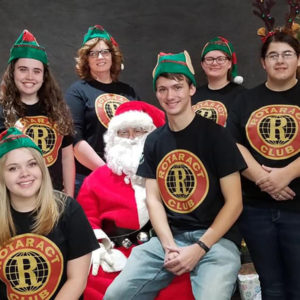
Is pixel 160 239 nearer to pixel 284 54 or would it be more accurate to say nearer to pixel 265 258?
pixel 265 258

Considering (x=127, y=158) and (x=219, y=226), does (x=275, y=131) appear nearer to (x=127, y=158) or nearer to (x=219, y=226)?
(x=219, y=226)

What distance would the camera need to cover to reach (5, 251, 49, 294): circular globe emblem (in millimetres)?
2221

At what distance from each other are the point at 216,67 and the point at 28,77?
1.47 metres

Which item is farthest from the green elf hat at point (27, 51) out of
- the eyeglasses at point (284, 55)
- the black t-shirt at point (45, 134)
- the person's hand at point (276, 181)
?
the person's hand at point (276, 181)

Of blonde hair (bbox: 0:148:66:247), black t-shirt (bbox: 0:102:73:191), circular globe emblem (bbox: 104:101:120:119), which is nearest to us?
blonde hair (bbox: 0:148:66:247)

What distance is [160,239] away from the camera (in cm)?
258

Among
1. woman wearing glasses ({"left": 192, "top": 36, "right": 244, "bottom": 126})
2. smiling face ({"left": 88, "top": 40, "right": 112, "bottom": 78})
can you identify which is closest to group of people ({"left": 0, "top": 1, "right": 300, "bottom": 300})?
woman wearing glasses ({"left": 192, "top": 36, "right": 244, "bottom": 126})

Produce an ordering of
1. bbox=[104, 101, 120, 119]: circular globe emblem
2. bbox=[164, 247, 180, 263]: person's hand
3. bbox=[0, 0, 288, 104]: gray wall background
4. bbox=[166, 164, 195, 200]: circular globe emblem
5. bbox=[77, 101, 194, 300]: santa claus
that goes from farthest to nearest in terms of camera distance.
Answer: bbox=[0, 0, 288, 104]: gray wall background, bbox=[104, 101, 120, 119]: circular globe emblem, bbox=[77, 101, 194, 300]: santa claus, bbox=[166, 164, 195, 200]: circular globe emblem, bbox=[164, 247, 180, 263]: person's hand

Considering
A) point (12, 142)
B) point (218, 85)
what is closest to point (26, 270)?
point (12, 142)

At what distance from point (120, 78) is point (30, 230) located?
2413 millimetres

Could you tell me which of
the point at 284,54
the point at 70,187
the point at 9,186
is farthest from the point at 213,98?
the point at 9,186

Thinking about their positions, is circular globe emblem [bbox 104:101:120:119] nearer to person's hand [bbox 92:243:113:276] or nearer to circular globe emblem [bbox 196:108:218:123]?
circular globe emblem [bbox 196:108:218:123]

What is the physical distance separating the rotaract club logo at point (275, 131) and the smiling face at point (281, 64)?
0.49 ft

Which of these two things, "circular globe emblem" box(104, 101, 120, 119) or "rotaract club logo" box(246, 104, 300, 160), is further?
"circular globe emblem" box(104, 101, 120, 119)
